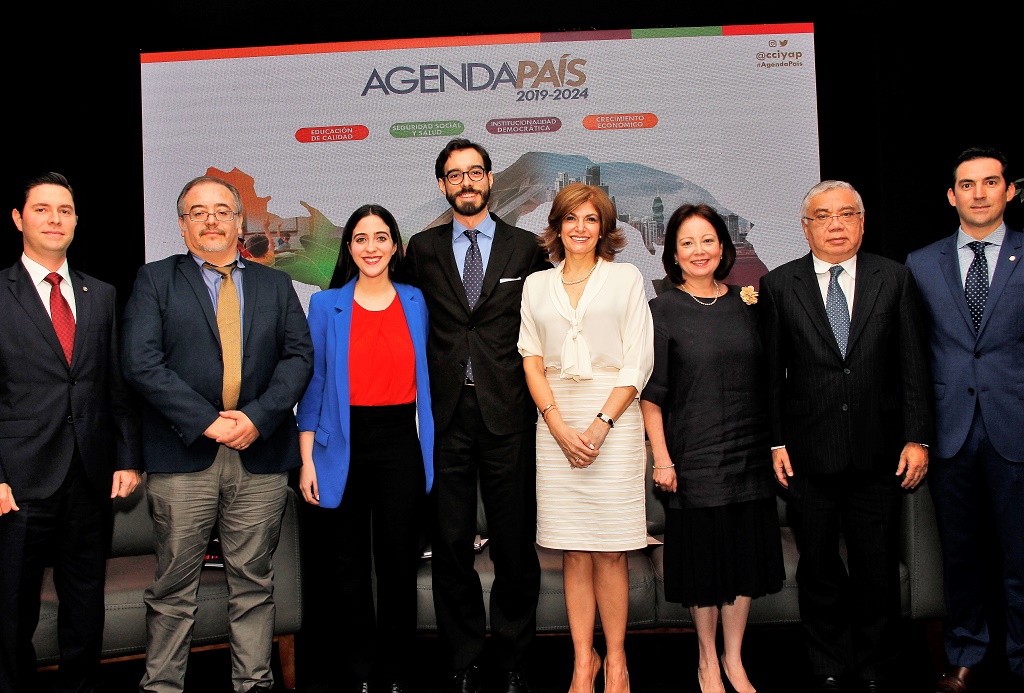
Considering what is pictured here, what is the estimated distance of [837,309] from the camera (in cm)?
298

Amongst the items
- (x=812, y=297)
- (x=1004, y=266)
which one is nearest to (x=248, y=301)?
(x=812, y=297)

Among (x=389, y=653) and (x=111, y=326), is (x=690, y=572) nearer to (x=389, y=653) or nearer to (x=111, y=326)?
(x=389, y=653)

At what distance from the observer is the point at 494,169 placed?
194 inches

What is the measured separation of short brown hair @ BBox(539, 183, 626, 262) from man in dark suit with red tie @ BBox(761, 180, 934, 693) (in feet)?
2.09

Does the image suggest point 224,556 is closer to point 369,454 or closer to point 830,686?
point 369,454

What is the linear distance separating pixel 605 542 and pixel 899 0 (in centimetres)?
371

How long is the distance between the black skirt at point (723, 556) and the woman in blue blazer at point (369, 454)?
0.92 metres

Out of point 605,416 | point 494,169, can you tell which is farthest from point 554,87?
point 605,416

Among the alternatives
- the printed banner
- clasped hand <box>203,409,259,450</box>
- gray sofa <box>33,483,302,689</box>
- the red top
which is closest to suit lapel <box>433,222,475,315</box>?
the red top

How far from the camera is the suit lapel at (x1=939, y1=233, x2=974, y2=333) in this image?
2.99 meters

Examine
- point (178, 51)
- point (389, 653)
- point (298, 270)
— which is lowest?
point (389, 653)

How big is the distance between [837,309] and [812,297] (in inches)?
3.8

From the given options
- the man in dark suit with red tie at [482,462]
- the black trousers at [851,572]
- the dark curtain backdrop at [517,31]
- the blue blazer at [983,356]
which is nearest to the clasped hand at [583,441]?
the man in dark suit with red tie at [482,462]

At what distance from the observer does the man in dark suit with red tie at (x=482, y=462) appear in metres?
3.01
